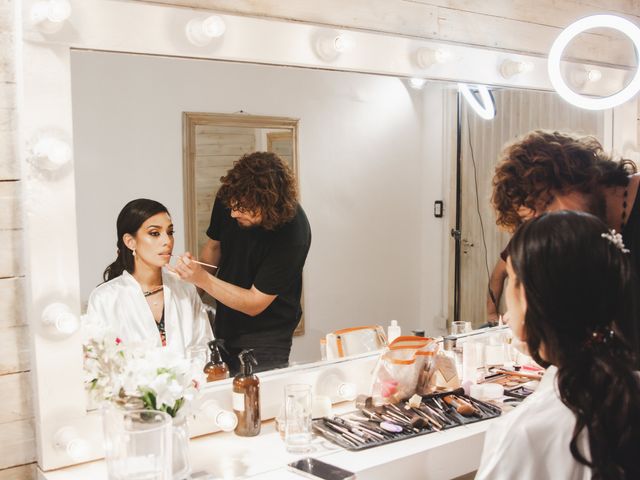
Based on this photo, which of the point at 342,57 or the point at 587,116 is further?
the point at 587,116

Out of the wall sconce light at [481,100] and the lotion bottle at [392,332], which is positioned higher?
the wall sconce light at [481,100]

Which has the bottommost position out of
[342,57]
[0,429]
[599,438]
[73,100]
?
[0,429]

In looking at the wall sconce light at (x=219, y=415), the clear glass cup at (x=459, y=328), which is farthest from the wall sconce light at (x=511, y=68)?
the wall sconce light at (x=219, y=415)

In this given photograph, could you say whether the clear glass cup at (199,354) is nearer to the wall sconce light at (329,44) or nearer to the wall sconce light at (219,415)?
Answer: the wall sconce light at (219,415)

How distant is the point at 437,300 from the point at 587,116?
894 mm

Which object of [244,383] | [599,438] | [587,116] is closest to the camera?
[599,438]

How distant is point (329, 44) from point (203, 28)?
0.35 metres

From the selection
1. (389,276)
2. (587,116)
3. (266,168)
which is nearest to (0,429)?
(266,168)

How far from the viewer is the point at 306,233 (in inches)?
73.6

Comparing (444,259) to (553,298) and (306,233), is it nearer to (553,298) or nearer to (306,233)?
(306,233)

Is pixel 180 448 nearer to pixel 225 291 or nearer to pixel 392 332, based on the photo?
pixel 225 291

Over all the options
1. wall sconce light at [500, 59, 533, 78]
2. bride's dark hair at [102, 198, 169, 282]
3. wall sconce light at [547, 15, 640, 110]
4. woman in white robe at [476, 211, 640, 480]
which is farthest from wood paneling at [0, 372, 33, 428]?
wall sconce light at [547, 15, 640, 110]

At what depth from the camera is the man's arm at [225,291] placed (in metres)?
1.63

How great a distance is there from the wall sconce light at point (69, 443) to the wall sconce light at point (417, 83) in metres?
1.23
